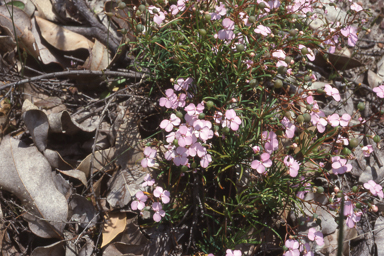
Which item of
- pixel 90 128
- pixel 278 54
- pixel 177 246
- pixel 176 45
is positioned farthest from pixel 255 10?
pixel 177 246

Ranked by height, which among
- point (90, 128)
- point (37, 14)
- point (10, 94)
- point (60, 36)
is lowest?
point (90, 128)

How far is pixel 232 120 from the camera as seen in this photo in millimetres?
2566

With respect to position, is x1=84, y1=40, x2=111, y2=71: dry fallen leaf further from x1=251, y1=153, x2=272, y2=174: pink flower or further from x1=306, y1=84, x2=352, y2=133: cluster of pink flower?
x1=306, y1=84, x2=352, y2=133: cluster of pink flower

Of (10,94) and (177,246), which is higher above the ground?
(10,94)

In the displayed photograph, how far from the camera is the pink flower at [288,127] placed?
260cm

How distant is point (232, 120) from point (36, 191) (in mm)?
2040

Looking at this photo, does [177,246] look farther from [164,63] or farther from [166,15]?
[166,15]

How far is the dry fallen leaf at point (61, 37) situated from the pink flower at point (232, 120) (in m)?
1.98

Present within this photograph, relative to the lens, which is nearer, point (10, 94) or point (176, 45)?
point (176, 45)

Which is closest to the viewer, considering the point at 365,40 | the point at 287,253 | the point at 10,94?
the point at 287,253

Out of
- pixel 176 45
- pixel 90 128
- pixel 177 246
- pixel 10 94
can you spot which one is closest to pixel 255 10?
pixel 176 45

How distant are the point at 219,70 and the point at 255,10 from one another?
26.4 inches

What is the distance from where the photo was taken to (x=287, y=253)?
2.60 meters

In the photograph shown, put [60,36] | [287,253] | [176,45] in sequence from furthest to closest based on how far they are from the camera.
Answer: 1. [60,36]
2. [176,45]
3. [287,253]
